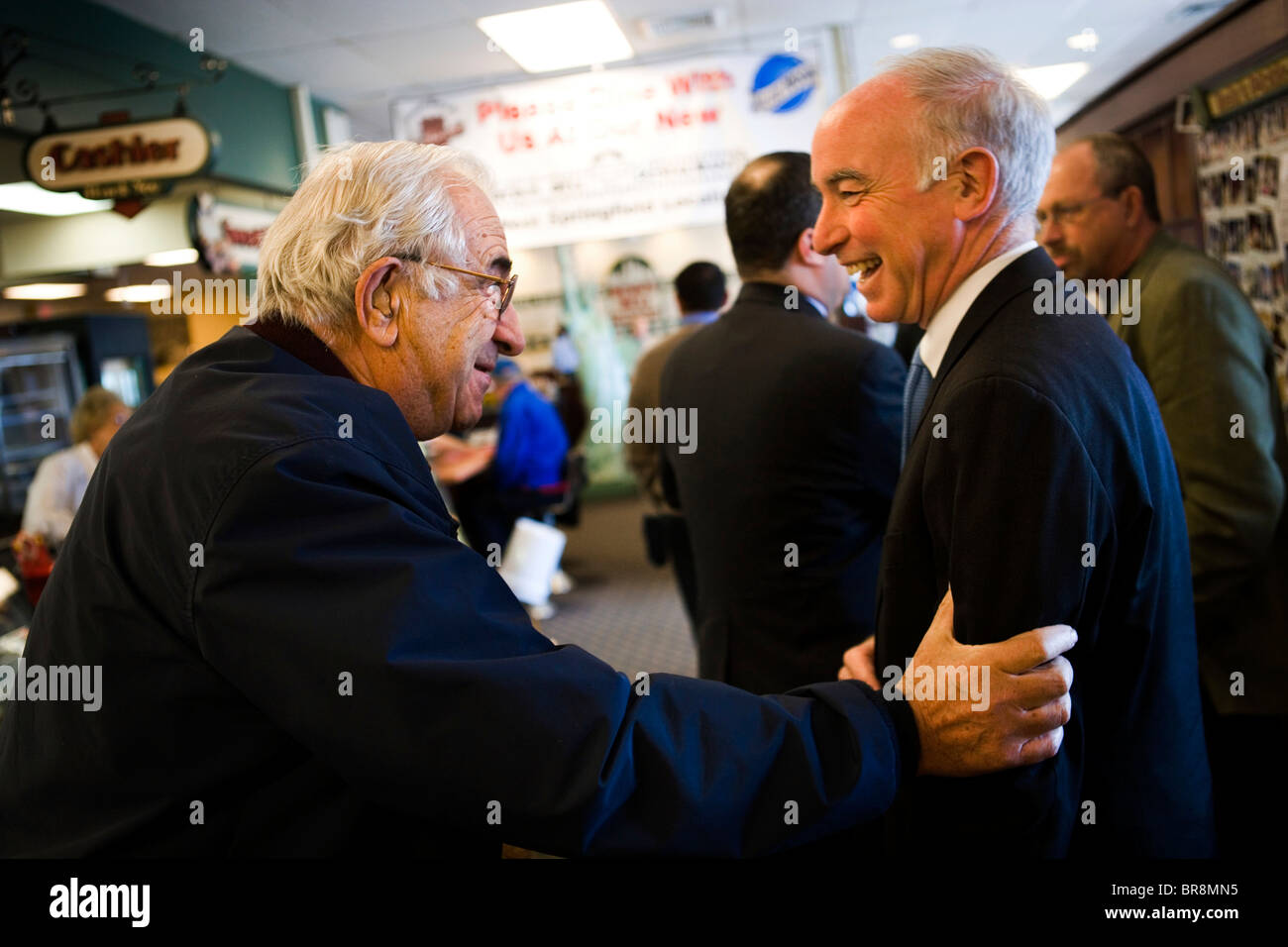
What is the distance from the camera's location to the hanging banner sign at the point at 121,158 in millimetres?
3945

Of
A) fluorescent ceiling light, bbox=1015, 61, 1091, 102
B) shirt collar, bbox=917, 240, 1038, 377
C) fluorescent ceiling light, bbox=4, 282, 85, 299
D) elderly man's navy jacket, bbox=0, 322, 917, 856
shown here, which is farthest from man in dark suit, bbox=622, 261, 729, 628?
fluorescent ceiling light, bbox=4, 282, 85, 299

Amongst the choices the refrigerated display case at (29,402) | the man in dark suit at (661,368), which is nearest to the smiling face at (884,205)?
the man in dark suit at (661,368)

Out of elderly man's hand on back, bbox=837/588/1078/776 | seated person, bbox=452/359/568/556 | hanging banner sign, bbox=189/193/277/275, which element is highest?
hanging banner sign, bbox=189/193/277/275

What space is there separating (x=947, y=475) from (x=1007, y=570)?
5.8 inches

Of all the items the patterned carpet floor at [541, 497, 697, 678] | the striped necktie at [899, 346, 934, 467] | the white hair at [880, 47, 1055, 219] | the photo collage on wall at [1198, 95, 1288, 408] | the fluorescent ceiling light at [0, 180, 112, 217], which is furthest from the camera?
the fluorescent ceiling light at [0, 180, 112, 217]

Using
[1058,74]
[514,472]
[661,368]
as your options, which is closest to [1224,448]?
[661,368]

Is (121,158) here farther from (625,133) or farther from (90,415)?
(625,133)

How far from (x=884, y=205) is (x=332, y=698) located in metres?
1.03

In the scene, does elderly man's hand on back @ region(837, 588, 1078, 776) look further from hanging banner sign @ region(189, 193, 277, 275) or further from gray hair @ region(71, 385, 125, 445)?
gray hair @ region(71, 385, 125, 445)

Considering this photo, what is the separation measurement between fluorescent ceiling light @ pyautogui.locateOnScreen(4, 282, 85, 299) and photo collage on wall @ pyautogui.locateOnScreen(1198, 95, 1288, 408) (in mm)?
9548

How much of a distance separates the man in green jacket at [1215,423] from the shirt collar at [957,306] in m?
0.98

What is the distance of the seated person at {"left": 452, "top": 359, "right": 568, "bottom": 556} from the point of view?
5938 millimetres

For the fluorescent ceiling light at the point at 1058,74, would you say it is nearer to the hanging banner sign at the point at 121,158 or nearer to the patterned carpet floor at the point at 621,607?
the patterned carpet floor at the point at 621,607

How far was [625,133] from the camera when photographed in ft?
13.9
